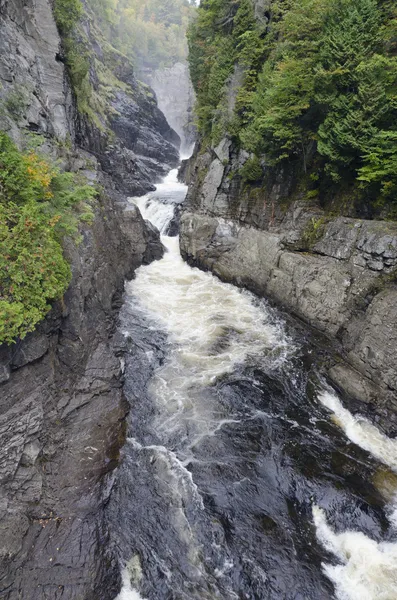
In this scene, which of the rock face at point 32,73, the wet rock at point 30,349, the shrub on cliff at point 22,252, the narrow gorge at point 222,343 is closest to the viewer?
the narrow gorge at point 222,343

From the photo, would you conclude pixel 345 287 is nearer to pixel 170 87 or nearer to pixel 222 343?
pixel 222 343

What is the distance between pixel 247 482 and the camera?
877cm

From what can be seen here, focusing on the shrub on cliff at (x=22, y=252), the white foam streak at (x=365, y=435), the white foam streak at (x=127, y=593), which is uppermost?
the shrub on cliff at (x=22, y=252)

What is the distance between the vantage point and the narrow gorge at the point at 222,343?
7.10m

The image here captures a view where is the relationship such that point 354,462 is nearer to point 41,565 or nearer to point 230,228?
point 41,565

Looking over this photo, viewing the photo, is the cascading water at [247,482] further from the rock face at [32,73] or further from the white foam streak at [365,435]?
the rock face at [32,73]

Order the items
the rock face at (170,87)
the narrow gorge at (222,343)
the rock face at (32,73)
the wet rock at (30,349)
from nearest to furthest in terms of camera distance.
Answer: the narrow gorge at (222,343) → the wet rock at (30,349) → the rock face at (32,73) → the rock face at (170,87)

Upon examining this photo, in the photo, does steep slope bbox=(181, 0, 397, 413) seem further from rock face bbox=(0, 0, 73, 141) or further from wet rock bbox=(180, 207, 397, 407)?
rock face bbox=(0, 0, 73, 141)

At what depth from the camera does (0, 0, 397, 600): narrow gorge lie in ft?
23.3

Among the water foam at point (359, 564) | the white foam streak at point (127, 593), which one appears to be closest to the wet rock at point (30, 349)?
the white foam streak at point (127, 593)

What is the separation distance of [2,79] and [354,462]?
2112 centimetres

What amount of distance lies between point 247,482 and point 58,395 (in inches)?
261

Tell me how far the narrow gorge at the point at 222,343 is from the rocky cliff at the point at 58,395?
0.06 meters

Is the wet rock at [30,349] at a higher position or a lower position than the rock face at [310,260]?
lower
